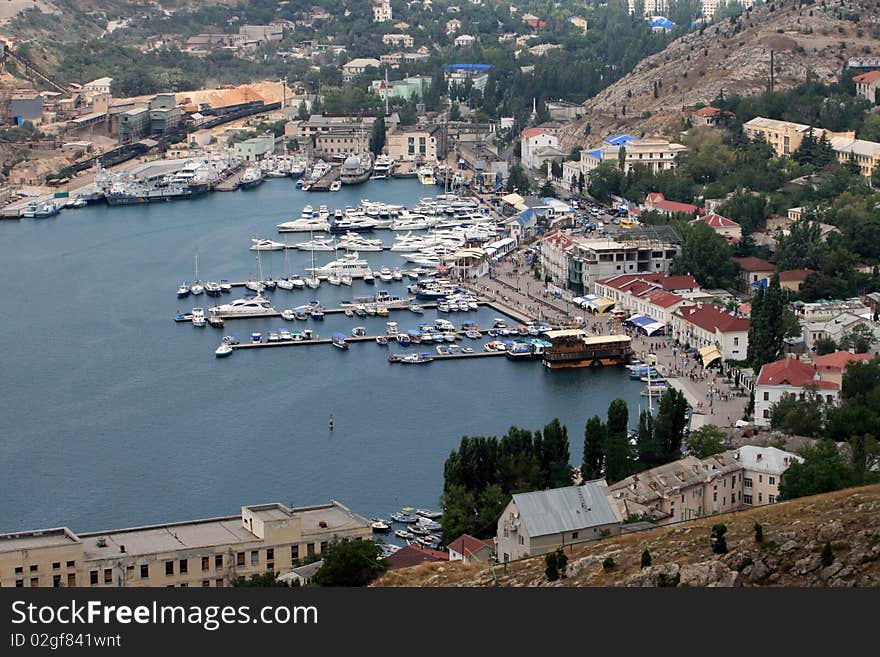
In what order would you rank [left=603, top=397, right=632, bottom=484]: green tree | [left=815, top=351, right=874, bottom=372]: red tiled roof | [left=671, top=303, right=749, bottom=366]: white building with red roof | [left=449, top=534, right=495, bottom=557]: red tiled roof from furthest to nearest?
[left=671, top=303, right=749, bottom=366]: white building with red roof < [left=815, top=351, right=874, bottom=372]: red tiled roof < [left=603, top=397, right=632, bottom=484]: green tree < [left=449, top=534, right=495, bottom=557]: red tiled roof

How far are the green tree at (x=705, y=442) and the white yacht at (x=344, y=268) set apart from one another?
14.1 m

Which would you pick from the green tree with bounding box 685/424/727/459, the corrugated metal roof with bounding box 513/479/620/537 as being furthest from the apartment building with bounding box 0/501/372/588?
the green tree with bounding box 685/424/727/459

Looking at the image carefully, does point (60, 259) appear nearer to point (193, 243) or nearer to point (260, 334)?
point (193, 243)

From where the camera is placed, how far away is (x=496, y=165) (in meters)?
46.2

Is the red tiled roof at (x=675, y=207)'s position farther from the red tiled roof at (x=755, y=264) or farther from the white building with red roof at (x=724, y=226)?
the red tiled roof at (x=755, y=264)

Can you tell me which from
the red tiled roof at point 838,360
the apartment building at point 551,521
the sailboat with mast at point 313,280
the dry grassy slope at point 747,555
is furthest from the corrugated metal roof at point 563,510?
the sailboat with mast at point 313,280

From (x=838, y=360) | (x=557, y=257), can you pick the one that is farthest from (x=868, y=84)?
(x=838, y=360)

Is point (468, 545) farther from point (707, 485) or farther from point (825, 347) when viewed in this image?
point (825, 347)

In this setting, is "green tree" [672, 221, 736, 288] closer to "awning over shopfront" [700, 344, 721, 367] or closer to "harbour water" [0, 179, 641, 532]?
"harbour water" [0, 179, 641, 532]

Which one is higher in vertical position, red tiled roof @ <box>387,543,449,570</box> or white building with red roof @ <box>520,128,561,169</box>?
white building with red roof @ <box>520,128,561,169</box>

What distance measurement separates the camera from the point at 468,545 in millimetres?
17016

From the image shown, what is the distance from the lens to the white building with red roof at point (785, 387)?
22.5 m

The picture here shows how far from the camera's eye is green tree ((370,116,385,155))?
5081 centimetres

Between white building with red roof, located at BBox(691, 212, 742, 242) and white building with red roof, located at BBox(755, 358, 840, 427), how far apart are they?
10.4 metres
